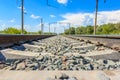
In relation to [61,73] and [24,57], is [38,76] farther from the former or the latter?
[24,57]

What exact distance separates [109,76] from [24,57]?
2380mm

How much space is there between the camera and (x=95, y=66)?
310 centimetres

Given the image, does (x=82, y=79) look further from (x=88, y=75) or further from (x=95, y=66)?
(x=95, y=66)

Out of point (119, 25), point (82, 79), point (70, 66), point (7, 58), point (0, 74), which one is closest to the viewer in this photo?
point (82, 79)

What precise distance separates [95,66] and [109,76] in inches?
40.2

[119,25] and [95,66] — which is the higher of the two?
[119,25]

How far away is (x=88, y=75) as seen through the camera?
2.12m

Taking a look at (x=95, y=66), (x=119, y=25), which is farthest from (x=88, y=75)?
(x=119, y=25)

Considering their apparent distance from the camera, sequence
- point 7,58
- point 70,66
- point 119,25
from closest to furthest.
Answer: point 70,66
point 7,58
point 119,25

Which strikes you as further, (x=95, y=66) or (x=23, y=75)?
(x=95, y=66)

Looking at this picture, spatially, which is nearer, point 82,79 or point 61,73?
point 82,79

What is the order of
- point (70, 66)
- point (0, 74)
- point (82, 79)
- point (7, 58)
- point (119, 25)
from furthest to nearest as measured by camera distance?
point (119, 25)
point (7, 58)
point (70, 66)
point (0, 74)
point (82, 79)

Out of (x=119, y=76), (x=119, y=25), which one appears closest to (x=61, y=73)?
(x=119, y=76)

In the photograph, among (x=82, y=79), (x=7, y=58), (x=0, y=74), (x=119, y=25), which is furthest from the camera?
(x=119, y=25)
